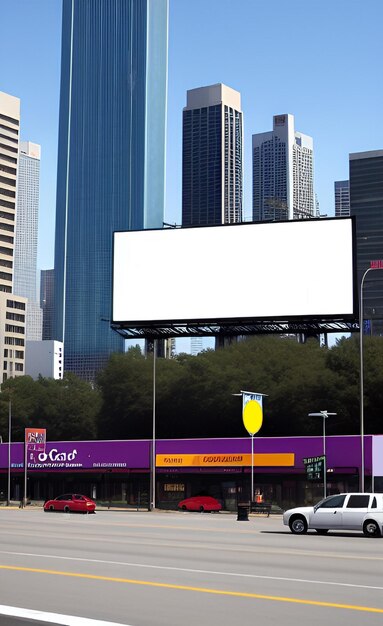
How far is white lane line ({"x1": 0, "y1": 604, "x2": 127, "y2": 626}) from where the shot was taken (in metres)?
13.0

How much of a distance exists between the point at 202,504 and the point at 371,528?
126 feet

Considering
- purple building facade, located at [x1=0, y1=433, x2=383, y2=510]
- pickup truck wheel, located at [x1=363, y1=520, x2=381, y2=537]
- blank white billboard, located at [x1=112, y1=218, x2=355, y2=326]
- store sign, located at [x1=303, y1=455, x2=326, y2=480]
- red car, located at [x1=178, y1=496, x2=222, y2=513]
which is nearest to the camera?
pickup truck wheel, located at [x1=363, y1=520, x2=381, y2=537]

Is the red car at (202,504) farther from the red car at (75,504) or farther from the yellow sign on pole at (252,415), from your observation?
the red car at (75,504)

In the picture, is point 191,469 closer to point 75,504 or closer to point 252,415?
point 252,415

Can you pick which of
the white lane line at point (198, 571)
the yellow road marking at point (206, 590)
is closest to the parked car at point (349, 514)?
the white lane line at point (198, 571)

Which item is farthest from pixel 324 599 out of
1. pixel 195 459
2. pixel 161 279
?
pixel 161 279

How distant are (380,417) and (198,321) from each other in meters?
18.6

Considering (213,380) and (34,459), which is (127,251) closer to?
(213,380)

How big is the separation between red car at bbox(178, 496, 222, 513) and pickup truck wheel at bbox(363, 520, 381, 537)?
37.8 meters

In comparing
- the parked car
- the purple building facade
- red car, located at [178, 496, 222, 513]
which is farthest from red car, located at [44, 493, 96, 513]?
the parked car

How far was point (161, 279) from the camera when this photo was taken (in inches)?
3602

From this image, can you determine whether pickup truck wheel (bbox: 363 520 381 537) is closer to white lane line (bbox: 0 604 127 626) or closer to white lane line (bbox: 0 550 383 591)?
white lane line (bbox: 0 550 383 591)

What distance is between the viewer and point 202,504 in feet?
234

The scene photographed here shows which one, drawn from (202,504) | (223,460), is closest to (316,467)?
(202,504)
